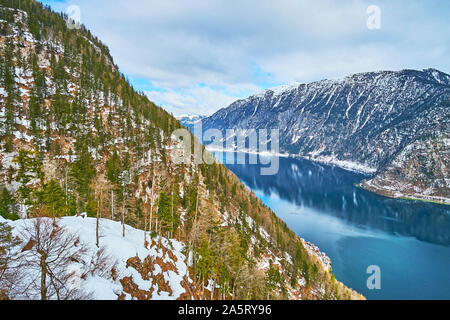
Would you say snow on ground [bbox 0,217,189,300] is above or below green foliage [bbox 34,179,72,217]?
below

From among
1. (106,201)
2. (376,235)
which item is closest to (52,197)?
(106,201)

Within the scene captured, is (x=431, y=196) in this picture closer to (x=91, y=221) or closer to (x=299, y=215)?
(x=299, y=215)

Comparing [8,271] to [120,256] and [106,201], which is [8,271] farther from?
[106,201]

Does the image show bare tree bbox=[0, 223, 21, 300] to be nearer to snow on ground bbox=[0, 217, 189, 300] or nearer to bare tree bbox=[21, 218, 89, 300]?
bare tree bbox=[21, 218, 89, 300]

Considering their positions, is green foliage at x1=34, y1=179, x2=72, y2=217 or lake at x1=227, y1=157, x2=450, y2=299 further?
lake at x1=227, y1=157, x2=450, y2=299

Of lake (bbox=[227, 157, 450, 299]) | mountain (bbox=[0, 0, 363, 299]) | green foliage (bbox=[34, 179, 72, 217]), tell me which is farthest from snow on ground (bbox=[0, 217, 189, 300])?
lake (bbox=[227, 157, 450, 299])

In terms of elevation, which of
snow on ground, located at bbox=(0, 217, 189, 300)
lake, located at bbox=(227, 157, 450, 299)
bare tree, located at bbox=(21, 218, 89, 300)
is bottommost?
lake, located at bbox=(227, 157, 450, 299)
